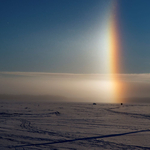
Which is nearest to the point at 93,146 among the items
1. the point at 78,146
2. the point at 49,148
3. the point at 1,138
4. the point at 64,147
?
the point at 78,146

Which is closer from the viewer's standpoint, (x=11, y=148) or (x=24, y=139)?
(x=11, y=148)

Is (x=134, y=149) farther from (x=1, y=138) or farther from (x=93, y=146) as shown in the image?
(x=1, y=138)

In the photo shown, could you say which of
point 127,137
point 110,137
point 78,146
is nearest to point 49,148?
point 78,146

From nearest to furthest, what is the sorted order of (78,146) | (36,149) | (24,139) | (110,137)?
(36,149), (78,146), (24,139), (110,137)

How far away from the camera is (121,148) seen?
39.1 feet

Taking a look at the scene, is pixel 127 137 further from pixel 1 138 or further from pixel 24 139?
pixel 1 138

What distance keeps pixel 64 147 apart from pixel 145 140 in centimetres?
571

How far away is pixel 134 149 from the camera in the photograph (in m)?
11.8

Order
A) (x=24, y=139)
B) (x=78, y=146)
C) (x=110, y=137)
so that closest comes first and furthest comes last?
(x=78, y=146), (x=24, y=139), (x=110, y=137)

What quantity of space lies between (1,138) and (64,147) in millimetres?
4731

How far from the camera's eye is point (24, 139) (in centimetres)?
1395

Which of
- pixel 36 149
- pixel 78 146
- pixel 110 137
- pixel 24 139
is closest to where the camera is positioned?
pixel 36 149

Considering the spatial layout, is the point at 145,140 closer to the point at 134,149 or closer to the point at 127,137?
the point at 127,137

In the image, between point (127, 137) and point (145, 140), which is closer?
point (145, 140)
